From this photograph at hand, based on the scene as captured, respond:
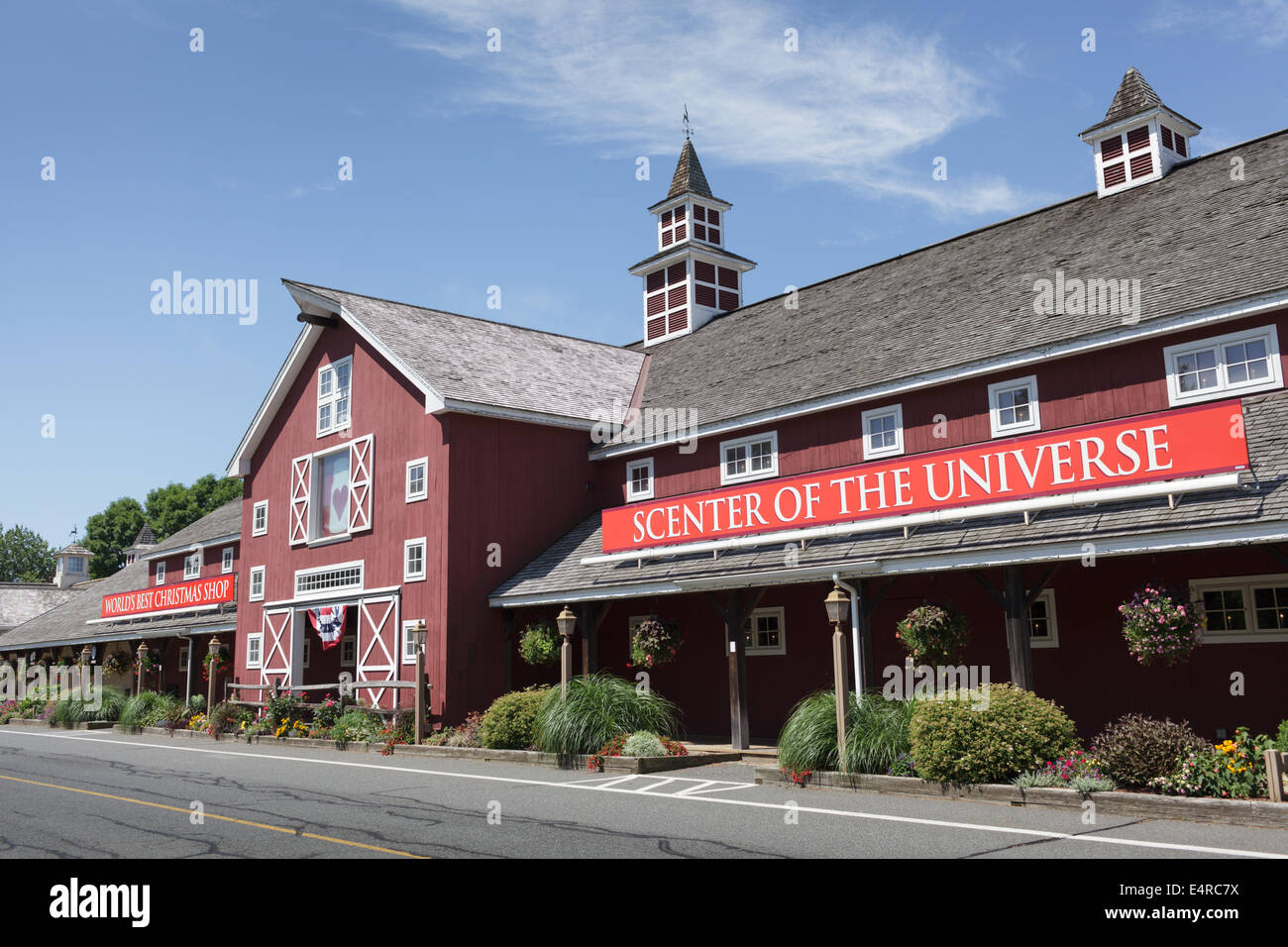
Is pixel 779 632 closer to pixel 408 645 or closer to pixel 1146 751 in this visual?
pixel 408 645

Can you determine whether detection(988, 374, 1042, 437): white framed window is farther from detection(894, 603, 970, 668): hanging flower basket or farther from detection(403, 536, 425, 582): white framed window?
detection(403, 536, 425, 582): white framed window

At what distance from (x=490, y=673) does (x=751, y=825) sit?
499 inches

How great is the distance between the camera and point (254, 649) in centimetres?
2977

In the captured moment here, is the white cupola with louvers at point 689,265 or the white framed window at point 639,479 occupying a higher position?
the white cupola with louvers at point 689,265

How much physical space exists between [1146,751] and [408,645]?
1609cm

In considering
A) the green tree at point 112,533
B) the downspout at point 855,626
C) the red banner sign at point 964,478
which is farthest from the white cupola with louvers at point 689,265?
the green tree at point 112,533

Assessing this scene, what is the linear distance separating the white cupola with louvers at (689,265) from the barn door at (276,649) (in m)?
13.2

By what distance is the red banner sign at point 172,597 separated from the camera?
1292 inches

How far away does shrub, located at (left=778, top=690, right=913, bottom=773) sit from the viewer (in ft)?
44.5

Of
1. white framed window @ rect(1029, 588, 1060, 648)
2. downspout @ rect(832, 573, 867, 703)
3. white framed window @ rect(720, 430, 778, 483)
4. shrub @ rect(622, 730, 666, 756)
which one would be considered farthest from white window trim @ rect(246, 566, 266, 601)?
white framed window @ rect(1029, 588, 1060, 648)

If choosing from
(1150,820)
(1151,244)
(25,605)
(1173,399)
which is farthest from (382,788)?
(25,605)

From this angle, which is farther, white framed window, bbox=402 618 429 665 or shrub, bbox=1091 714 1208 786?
white framed window, bbox=402 618 429 665

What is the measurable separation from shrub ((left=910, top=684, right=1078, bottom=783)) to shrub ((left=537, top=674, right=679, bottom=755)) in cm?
587

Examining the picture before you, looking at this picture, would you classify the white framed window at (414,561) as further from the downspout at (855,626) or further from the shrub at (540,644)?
the downspout at (855,626)
